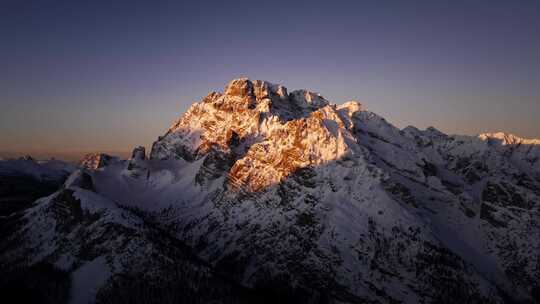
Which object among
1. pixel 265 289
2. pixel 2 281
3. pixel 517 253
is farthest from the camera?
pixel 517 253

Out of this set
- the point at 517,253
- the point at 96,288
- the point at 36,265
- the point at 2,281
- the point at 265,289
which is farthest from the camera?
the point at 517,253

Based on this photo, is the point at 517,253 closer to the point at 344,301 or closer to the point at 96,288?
the point at 344,301

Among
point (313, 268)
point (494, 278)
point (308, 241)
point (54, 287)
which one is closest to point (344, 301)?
point (313, 268)

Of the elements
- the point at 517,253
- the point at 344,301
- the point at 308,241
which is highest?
the point at 517,253

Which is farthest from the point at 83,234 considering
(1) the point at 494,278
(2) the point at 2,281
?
(1) the point at 494,278

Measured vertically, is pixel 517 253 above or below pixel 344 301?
above

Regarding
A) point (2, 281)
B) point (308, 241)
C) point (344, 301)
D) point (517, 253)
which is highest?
point (517, 253)

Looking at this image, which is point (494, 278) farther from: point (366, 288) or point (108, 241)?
point (108, 241)

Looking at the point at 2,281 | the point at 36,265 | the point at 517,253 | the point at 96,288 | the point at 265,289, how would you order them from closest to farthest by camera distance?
1. the point at 96,288
2. the point at 2,281
3. the point at 36,265
4. the point at 265,289
5. the point at 517,253

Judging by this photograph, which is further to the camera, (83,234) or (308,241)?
(308,241)
